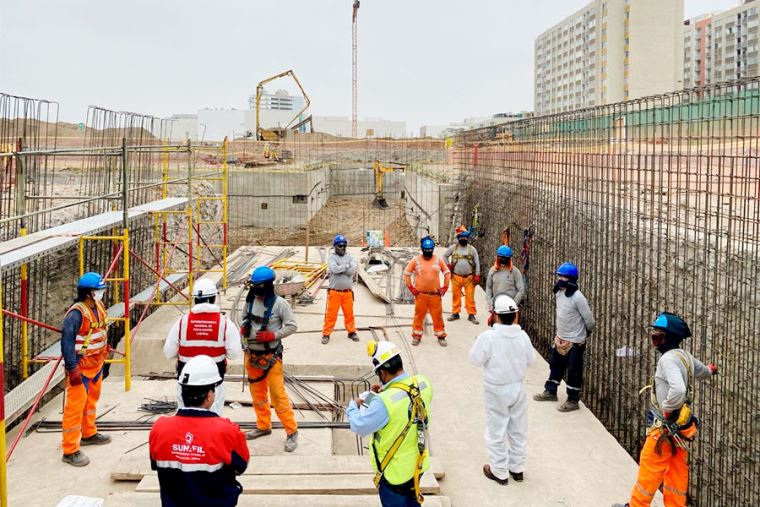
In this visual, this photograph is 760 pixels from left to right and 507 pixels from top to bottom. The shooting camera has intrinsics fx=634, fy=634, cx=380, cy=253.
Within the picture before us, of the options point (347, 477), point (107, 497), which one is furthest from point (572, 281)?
point (107, 497)

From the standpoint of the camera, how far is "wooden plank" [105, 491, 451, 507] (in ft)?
15.5

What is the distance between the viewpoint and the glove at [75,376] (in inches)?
208

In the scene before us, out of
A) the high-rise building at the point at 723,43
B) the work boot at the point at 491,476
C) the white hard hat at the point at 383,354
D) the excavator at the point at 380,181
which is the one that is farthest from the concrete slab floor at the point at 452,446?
the high-rise building at the point at 723,43

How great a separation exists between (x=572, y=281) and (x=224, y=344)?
12.0ft

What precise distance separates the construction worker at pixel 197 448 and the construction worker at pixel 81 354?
2.42m

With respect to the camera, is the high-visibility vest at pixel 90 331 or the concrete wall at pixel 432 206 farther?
the concrete wall at pixel 432 206

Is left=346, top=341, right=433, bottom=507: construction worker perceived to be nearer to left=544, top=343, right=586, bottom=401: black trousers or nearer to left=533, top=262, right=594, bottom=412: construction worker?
left=533, top=262, right=594, bottom=412: construction worker

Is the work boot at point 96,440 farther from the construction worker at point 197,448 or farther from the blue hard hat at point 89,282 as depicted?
the construction worker at point 197,448

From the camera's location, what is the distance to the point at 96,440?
5961 mm

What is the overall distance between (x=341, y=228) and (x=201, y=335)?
22.7 metres

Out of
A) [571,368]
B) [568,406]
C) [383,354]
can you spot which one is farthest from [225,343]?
[568,406]

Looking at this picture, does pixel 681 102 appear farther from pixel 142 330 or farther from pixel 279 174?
pixel 279 174

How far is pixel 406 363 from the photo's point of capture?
8602mm

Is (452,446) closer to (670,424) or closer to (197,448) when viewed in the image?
(670,424)
